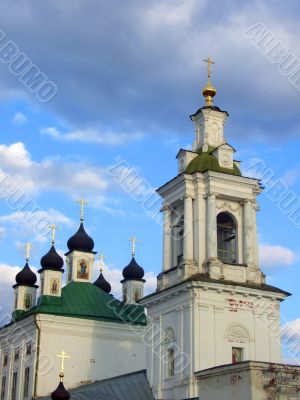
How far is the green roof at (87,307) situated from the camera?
32.6 meters

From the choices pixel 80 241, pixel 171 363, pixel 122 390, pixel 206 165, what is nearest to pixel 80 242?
pixel 80 241

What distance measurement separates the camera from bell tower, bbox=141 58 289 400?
2269 cm

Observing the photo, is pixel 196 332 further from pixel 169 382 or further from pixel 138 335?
pixel 138 335

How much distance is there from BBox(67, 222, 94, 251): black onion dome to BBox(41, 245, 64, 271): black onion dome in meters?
2.11

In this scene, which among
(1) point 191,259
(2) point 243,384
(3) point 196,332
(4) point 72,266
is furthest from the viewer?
(4) point 72,266

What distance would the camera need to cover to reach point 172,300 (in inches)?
942

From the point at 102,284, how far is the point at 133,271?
8.72 feet

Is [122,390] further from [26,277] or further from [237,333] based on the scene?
[26,277]

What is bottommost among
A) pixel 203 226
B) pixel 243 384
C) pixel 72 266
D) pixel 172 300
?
pixel 243 384

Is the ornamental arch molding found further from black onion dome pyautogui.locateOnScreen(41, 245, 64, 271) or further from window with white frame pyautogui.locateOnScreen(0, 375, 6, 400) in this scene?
window with white frame pyautogui.locateOnScreen(0, 375, 6, 400)

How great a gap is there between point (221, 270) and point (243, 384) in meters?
6.06

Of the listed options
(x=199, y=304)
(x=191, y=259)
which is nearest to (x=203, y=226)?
(x=191, y=259)

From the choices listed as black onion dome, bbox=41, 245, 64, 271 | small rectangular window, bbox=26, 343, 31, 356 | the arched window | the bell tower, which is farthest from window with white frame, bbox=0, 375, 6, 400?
the arched window

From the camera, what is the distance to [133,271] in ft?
126
